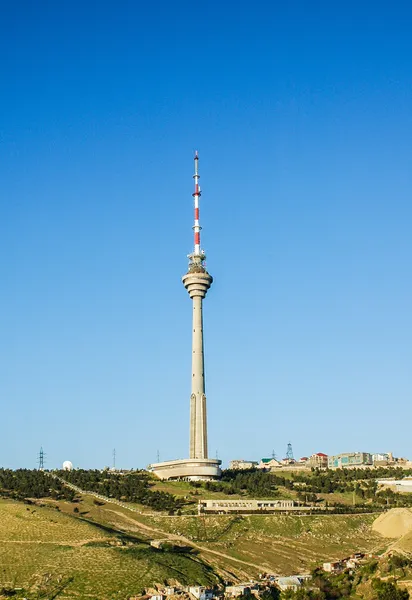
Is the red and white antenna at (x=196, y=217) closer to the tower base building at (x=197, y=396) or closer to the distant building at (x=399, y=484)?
A: the tower base building at (x=197, y=396)

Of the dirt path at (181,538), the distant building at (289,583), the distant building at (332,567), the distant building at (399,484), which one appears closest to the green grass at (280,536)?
the dirt path at (181,538)

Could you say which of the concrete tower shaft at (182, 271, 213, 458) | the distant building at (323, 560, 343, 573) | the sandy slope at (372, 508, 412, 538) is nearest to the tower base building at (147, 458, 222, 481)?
the concrete tower shaft at (182, 271, 213, 458)

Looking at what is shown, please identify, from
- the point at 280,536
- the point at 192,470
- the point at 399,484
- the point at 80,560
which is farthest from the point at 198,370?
the point at 80,560

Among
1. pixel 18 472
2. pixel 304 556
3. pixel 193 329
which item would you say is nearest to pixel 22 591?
pixel 304 556

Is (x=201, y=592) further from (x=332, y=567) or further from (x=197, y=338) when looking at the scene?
(x=197, y=338)

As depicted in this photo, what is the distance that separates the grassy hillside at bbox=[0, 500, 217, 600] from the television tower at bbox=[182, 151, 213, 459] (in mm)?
53069

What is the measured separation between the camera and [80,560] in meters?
74.0

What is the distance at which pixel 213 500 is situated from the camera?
11106 cm

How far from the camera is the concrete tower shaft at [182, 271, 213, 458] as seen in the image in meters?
143

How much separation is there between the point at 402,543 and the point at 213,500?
34437mm

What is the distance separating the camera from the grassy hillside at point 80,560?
68625 millimetres

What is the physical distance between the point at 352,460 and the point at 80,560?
10938 cm

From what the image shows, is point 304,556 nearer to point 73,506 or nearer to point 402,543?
point 402,543

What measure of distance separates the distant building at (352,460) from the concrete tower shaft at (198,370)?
40979mm
